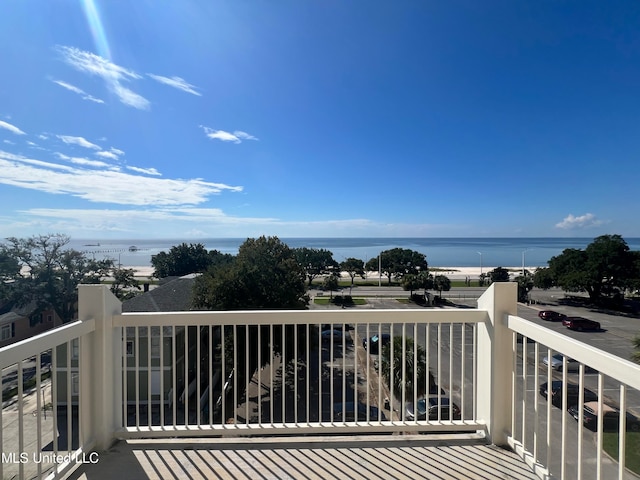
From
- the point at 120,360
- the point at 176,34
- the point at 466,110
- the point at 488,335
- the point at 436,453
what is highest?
the point at 466,110

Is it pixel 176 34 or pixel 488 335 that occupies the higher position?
pixel 176 34

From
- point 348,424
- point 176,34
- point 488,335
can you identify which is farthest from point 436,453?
point 176,34

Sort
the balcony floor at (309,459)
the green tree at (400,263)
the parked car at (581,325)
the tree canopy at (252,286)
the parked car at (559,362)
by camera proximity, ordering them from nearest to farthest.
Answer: the parked car at (559,362) → the balcony floor at (309,459) → the tree canopy at (252,286) → the parked car at (581,325) → the green tree at (400,263)

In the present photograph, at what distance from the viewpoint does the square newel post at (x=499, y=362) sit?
186 centimetres

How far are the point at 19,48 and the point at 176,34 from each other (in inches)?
147

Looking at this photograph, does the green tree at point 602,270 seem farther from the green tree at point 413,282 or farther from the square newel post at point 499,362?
the square newel post at point 499,362

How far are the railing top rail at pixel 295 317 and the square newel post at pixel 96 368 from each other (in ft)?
0.30

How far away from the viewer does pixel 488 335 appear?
192 cm

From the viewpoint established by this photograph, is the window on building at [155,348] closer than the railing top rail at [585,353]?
No

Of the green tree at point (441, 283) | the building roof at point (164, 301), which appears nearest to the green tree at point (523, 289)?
the green tree at point (441, 283)

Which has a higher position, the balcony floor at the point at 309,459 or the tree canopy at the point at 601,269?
the balcony floor at the point at 309,459

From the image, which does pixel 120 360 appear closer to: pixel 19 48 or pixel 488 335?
pixel 488 335

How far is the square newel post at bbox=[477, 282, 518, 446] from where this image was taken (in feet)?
6.09

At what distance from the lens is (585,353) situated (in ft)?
3.92
